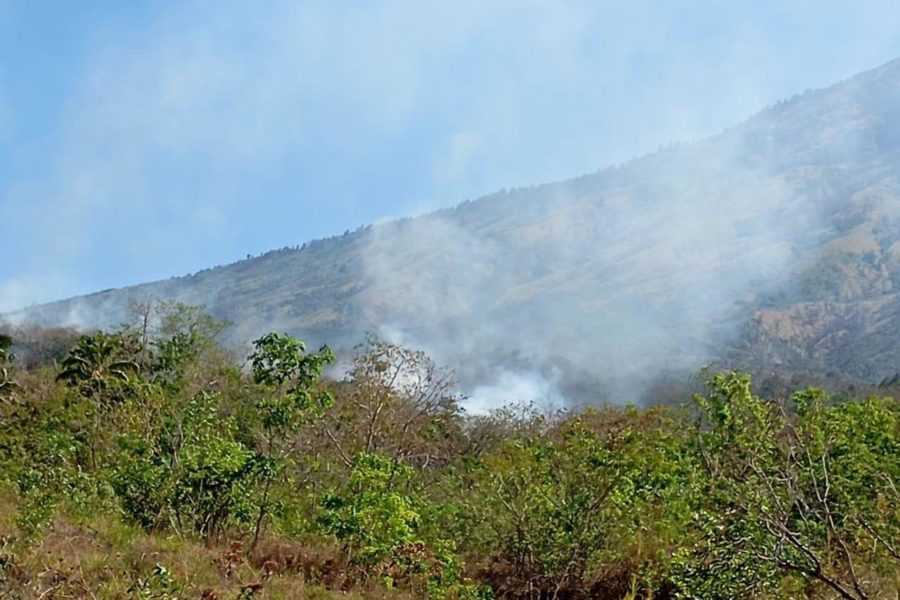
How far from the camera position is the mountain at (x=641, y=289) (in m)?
A: 108

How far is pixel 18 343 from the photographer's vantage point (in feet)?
194

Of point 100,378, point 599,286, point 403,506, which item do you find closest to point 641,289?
point 599,286

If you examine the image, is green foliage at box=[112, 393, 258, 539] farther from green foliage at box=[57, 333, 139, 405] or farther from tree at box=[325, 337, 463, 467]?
green foliage at box=[57, 333, 139, 405]

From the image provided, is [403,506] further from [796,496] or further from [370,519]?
[796,496]

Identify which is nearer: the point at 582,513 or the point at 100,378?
the point at 582,513

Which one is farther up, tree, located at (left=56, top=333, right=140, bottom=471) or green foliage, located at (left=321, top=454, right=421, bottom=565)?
tree, located at (left=56, top=333, right=140, bottom=471)

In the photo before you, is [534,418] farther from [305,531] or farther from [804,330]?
[804,330]

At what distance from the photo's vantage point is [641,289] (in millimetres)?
139750

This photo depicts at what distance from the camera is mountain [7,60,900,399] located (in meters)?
108

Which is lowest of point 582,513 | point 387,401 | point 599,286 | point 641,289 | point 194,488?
point 641,289

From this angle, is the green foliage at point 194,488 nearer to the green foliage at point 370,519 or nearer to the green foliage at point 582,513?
the green foliage at point 370,519

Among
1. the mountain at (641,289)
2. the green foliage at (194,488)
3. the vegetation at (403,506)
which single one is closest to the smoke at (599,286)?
the mountain at (641,289)

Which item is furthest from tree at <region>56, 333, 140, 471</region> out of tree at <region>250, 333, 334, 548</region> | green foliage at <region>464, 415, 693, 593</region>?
green foliage at <region>464, 415, 693, 593</region>

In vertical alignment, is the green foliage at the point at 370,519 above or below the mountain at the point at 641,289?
above
